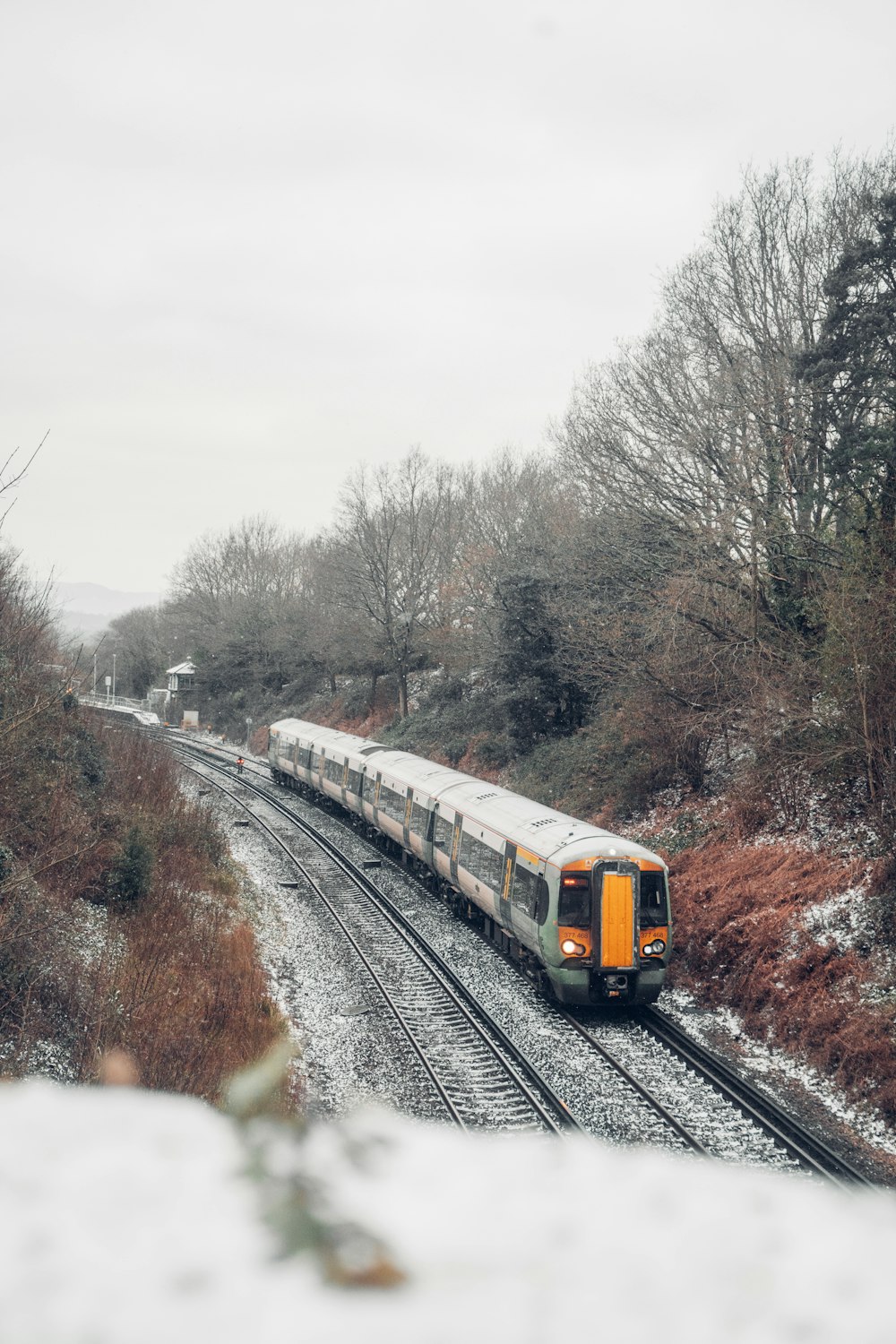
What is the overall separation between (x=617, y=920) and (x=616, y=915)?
0.24ft

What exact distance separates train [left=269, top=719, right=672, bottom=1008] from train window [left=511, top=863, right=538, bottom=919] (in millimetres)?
14

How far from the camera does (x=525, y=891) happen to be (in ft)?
45.0

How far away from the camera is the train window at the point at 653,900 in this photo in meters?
12.8

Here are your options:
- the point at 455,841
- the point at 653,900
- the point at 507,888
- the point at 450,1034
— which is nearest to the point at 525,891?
the point at 507,888

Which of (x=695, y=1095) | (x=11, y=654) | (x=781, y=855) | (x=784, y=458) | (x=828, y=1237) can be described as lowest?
(x=695, y=1095)

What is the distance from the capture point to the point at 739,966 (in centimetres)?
1331

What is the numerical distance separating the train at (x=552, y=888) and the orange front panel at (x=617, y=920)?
12mm

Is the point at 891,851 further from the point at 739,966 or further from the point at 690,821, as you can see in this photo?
the point at 690,821

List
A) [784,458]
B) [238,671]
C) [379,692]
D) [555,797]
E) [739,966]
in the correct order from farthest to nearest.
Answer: [238,671] → [379,692] → [555,797] → [784,458] → [739,966]

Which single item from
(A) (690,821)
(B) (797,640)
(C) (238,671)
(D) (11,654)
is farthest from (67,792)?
(C) (238,671)

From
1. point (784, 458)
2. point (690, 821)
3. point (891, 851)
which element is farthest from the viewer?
point (784, 458)

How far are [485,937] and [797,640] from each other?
767 centimetres

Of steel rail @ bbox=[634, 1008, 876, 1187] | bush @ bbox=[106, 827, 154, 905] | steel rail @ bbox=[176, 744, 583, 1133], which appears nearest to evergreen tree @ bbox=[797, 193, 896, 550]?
steel rail @ bbox=[634, 1008, 876, 1187]

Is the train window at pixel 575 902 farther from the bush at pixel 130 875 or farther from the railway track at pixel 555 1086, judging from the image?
the bush at pixel 130 875
